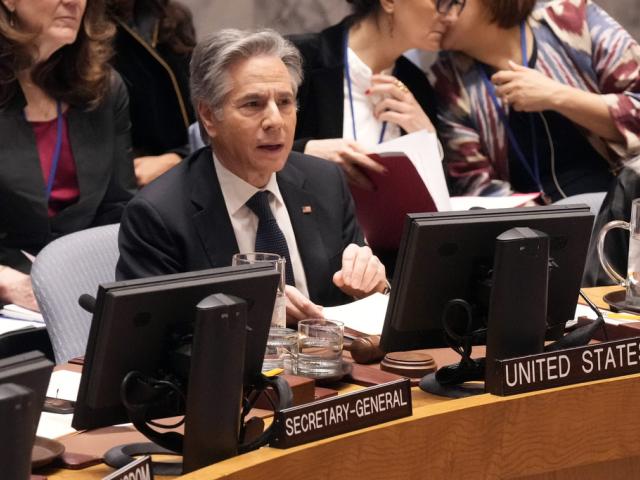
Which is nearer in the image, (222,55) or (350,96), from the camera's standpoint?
(222,55)

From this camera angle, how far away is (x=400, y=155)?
11.7 ft

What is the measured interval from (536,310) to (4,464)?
1.02 m

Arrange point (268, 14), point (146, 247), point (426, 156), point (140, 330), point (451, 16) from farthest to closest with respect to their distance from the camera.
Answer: point (268, 14) → point (451, 16) → point (426, 156) → point (146, 247) → point (140, 330)

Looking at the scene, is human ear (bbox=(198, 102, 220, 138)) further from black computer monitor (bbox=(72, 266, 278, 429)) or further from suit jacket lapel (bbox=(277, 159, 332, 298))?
black computer monitor (bbox=(72, 266, 278, 429))

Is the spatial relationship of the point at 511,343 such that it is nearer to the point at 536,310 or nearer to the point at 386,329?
the point at 536,310

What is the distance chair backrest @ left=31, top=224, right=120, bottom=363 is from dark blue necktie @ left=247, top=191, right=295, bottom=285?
1.28ft

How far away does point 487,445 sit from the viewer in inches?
79.0

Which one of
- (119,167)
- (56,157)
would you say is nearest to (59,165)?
(56,157)

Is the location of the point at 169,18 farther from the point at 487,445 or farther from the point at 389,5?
the point at 487,445

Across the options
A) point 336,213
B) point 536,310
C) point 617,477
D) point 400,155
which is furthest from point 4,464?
point 400,155

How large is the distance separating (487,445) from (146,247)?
1.07 metres

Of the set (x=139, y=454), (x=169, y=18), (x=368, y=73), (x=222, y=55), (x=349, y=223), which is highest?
(x=169, y=18)

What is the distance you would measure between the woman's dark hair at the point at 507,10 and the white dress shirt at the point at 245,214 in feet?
4.89

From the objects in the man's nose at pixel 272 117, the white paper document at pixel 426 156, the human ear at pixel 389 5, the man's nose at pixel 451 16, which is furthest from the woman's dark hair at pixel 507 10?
the man's nose at pixel 272 117
